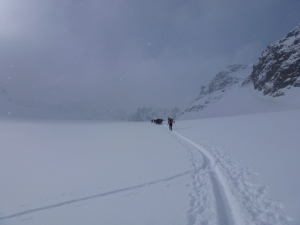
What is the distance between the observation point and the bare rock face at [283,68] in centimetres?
7906

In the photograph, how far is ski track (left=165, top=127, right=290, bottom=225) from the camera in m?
3.50

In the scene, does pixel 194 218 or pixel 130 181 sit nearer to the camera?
pixel 194 218

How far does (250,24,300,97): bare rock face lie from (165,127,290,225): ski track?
318 feet

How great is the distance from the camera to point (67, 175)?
239 inches

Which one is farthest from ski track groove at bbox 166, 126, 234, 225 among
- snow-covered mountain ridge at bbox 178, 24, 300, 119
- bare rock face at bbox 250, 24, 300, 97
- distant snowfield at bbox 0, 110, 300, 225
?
bare rock face at bbox 250, 24, 300, 97

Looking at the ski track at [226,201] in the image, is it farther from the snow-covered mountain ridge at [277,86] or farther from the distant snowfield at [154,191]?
the snow-covered mountain ridge at [277,86]

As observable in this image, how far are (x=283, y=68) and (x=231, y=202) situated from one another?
10980cm

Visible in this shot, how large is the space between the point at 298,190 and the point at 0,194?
8770 millimetres

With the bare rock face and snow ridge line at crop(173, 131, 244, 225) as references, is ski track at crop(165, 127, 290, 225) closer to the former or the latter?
snow ridge line at crop(173, 131, 244, 225)

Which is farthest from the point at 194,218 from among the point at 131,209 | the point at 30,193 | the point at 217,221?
the point at 30,193

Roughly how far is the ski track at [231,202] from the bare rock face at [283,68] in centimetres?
9700

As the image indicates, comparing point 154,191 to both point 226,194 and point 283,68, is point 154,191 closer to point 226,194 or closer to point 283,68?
point 226,194

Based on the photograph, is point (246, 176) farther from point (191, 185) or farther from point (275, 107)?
point (275, 107)

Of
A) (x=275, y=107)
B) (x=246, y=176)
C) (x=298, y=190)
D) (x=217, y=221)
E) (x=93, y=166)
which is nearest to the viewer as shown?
(x=217, y=221)
